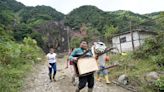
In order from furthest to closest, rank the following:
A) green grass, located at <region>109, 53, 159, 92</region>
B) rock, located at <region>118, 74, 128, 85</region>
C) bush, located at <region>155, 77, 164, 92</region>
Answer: rock, located at <region>118, 74, 128, 85</region> < green grass, located at <region>109, 53, 159, 92</region> < bush, located at <region>155, 77, 164, 92</region>

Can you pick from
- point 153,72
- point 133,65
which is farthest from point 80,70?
point 133,65

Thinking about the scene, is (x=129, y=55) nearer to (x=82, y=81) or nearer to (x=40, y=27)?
(x=82, y=81)

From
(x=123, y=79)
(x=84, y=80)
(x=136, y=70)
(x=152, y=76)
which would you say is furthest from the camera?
(x=136, y=70)

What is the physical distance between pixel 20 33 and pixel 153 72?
113 ft

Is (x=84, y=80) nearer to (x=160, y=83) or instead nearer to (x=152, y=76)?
(x=160, y=83)

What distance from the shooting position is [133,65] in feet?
45.7

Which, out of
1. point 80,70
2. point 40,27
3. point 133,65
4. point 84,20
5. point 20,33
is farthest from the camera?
point 84,20

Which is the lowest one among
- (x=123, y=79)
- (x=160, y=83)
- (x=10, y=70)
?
(x=123, y=79)

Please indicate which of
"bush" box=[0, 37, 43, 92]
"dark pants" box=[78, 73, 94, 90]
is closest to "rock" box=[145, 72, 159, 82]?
"dark pants" box=[78, 73, 94, 90]

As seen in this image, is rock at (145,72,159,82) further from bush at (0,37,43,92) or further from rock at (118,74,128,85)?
bush at (0,37,43,92)

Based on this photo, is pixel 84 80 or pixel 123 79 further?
pixel 123 79

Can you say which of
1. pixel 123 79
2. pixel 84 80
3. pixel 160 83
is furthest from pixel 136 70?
pixel 84 80

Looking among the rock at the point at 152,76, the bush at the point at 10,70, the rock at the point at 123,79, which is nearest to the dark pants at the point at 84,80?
the bush at the point at 10,70

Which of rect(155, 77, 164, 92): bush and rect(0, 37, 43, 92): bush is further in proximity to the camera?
rect(0, 37, 43, 92): bush
